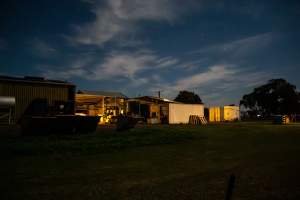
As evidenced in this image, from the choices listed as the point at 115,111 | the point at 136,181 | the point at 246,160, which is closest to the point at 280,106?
the point at 115,111

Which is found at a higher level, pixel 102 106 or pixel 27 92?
pixel 27 92

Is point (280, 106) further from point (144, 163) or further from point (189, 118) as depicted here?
point (144, 163)

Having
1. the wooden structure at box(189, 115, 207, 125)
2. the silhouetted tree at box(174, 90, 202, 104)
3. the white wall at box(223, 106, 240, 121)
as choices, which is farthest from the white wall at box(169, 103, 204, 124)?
the silhouetted tree at box(174, 90, 202, 104)

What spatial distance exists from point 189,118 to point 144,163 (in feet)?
109

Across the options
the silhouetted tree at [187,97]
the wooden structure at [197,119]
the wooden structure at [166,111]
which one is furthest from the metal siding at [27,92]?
the silhouetted tree at [187,97]

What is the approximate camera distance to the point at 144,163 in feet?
25.3

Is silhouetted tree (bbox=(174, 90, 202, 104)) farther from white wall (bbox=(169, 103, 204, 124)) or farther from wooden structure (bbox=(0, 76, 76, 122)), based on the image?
wooden structure (bbox=(0, 76, 76, 122))

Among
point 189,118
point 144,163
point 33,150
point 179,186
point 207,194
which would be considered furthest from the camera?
point 189,118

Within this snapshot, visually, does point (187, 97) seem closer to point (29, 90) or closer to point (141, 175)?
point (29, 90)

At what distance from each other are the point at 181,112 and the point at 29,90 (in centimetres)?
2241

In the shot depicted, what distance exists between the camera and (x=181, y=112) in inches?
1559

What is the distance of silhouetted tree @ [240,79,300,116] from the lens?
60562 millimetres

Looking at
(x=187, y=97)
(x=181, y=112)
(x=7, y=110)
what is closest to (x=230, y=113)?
(x=181, y=112)

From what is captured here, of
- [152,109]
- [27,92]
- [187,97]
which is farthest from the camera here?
[187,97]
